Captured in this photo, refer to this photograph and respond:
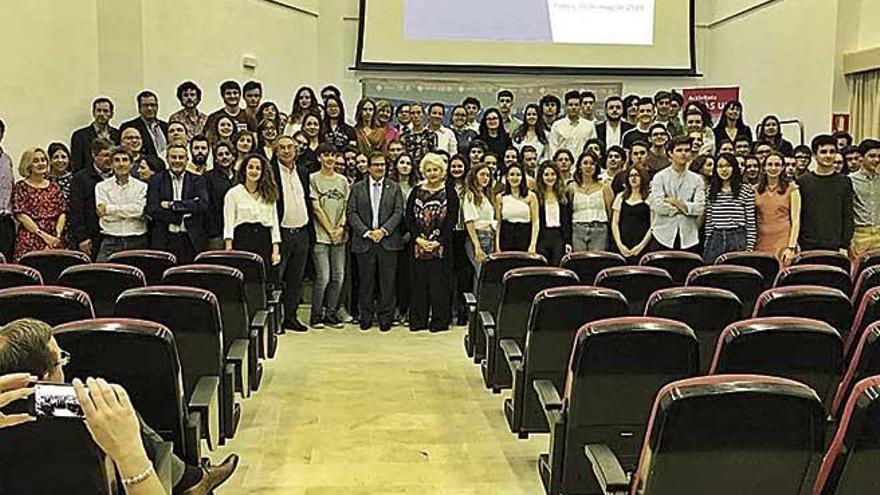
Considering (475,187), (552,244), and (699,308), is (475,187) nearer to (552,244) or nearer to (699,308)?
(552,244)

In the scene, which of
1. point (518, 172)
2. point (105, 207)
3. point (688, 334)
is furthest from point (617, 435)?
point (105, 207)

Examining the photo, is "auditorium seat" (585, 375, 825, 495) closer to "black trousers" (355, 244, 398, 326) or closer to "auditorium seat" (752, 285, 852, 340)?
"auditorium seat" (752, 285, 852, 340)

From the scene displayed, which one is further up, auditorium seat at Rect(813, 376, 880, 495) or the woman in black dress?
the woman in black dress

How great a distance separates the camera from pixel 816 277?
15.1 feet

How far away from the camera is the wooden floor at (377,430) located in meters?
3.87

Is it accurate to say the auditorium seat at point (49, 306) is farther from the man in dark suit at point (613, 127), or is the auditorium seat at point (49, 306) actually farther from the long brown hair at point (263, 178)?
the man in dark suit at point (613, 127)

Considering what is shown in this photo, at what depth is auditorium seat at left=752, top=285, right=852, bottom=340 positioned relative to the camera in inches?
145

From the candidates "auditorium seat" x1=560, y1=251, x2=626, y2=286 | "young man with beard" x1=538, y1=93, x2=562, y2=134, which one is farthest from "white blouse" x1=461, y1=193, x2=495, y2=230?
"young man with beard" x1=538, y1=93, x2=562, y2=134

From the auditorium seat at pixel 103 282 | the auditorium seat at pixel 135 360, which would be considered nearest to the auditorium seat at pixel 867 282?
the auditorium seat at pixel 135 360

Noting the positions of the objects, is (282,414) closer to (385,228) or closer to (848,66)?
(385,228)

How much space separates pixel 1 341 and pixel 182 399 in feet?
3.17

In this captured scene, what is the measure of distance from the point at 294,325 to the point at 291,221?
839mm

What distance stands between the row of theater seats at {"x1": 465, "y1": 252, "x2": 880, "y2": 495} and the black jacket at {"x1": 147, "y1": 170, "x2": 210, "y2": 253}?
2.51 m

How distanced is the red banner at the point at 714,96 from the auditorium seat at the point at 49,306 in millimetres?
8946
